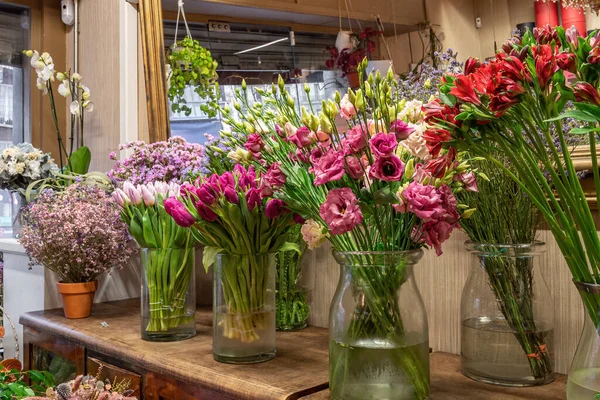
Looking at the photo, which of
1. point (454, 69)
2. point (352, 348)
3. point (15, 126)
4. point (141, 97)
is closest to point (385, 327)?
point (352, 348)

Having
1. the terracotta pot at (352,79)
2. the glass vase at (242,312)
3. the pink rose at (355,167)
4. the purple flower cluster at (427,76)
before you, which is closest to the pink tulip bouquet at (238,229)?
the glass vase at (242,312)

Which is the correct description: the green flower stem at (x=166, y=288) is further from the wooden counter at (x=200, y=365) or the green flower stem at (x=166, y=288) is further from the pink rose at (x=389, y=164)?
the pink rose at (x=389, y=164)

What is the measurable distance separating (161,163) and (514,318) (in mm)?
946

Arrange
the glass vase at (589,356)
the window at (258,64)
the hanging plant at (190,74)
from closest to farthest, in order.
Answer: the glass vase at (589,356) < the window at (258,64) < the hanging plant at (190,74)

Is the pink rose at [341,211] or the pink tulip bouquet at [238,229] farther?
the pink tulip bouquet at [238,229]

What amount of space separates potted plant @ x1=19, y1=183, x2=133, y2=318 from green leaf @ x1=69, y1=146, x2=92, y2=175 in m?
0.36

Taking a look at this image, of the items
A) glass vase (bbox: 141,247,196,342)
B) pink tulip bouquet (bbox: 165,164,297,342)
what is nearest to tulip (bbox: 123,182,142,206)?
glass vase (bbox: 141,247,196,342)

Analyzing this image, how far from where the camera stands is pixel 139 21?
1899 millimetres

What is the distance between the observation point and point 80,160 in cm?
189

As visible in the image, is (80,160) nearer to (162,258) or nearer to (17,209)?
(17,209)

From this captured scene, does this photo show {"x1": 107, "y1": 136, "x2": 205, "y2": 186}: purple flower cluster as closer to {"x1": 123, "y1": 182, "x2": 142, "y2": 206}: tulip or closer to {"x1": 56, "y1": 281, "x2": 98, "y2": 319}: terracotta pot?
{"x1": 123, "y1": 182, "x2": 142, "y2": 206}: tulip

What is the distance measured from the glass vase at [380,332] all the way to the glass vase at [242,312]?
26 centimetres

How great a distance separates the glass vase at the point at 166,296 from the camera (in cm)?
126

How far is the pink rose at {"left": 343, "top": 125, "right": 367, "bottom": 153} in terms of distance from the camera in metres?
0.80
